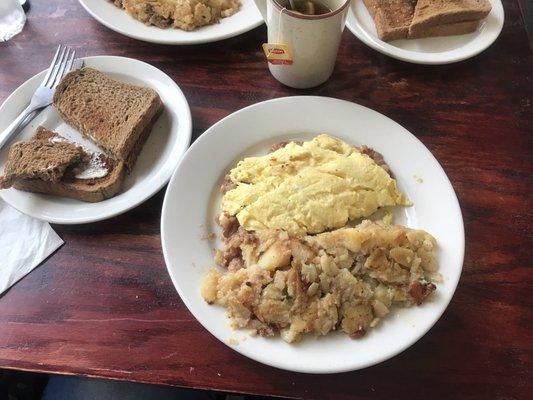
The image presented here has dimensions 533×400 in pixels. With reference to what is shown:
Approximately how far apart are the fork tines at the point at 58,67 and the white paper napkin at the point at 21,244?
0.40 m

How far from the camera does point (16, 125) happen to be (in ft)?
4.14

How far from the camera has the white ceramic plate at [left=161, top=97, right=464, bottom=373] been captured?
0.90m

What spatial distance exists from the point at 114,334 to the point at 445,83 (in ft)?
3.81

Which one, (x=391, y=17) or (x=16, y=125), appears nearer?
(x=16, y=125)

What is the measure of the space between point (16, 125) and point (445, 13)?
1.28 meters

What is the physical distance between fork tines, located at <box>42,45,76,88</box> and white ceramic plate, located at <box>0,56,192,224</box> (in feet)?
0.10

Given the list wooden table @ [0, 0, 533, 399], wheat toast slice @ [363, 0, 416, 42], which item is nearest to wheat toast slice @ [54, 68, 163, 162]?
wooden table @ [0, 0, 533, 399]

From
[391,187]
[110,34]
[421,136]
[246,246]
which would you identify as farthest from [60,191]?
[421,136]

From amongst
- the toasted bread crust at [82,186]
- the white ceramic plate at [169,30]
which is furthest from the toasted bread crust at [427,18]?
the toasted bread crust at [82,186]

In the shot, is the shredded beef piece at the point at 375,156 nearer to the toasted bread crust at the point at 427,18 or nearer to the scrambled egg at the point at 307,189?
the scrambled egg at the point at 307,189

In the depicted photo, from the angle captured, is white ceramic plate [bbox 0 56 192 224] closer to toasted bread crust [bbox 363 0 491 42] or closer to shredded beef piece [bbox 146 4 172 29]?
shredded beef piece [bbox 146 4 172 29]

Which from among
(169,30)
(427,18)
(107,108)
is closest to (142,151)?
(107,108)

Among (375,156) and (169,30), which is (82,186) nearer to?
(169,30)

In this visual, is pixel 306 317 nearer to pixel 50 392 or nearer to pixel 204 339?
pixel 204 339
